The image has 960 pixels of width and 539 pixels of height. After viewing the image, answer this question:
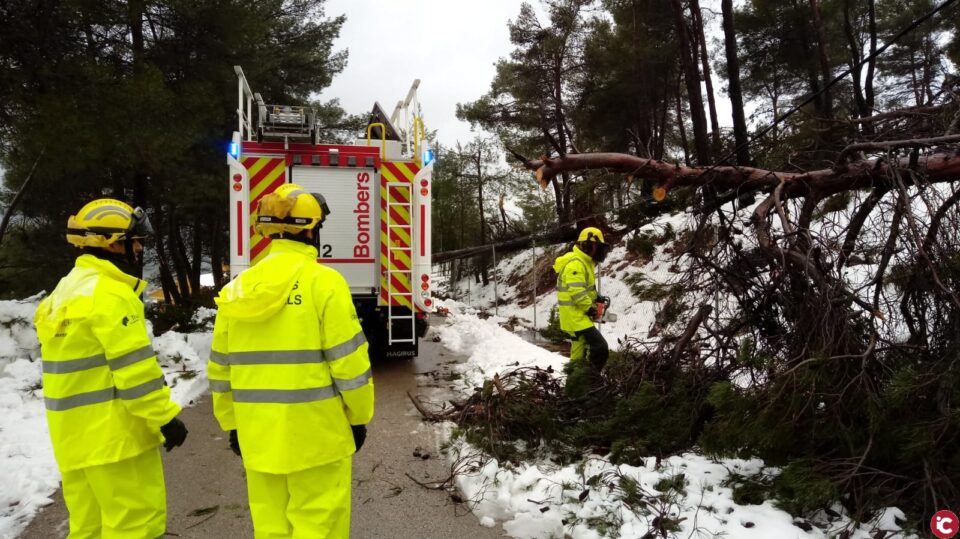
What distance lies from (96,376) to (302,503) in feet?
3.62

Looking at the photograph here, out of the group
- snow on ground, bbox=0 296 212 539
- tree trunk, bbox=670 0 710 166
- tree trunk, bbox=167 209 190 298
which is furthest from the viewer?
tree trunk, bbox=167 209 190 298

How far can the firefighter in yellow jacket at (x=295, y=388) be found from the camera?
7.57 ft

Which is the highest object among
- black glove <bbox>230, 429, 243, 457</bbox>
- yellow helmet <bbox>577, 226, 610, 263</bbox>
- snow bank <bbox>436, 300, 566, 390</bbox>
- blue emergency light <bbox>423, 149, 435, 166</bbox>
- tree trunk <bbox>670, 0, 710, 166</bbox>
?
tree trunk <bbox>670, 0, 710, 166</bbox>

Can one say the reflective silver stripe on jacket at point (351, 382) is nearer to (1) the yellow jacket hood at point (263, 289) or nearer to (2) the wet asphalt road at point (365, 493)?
(1) the yellow jacket hood at point (263, 289)

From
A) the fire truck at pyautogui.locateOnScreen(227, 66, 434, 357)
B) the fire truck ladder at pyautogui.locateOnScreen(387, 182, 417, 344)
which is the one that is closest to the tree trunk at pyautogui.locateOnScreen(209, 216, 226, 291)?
the fire truck at pyautogui.locateOnScreen(227, 66, 434, 357)

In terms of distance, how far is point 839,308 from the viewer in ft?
10.7

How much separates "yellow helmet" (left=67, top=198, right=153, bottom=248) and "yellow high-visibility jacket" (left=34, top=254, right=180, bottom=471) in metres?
0.19

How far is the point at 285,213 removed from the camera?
2.49m

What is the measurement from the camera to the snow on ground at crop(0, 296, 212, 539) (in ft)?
12.5

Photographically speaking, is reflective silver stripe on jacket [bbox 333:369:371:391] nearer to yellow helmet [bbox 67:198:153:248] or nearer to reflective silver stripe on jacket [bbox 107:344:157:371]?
reflective silver stripe on jacket [bbox 107:344:157:371]

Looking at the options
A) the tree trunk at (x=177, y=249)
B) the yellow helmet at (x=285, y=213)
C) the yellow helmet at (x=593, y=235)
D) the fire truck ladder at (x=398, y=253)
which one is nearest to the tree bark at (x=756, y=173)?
the yellow helmet at (x=593, y=235)

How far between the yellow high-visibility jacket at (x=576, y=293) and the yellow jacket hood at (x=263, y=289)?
3.76 meters

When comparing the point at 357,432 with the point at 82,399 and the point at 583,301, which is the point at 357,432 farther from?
the point at 583,301

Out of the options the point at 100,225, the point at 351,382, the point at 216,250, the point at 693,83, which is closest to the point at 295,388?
the point at 351,382
